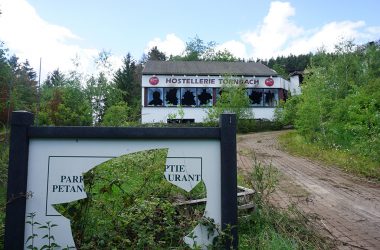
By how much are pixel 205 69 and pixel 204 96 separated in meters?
3.51

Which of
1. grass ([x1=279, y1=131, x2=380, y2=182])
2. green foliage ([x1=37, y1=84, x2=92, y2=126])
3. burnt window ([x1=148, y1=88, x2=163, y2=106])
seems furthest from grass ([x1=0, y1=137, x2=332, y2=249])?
burnt window ([x1=148, y1=88, x2=163, y2=106])

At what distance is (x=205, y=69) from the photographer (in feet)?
120

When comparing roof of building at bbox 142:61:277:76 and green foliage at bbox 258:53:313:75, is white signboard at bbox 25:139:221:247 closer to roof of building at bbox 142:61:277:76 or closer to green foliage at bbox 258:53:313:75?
roof of building at bbox 142:61:277:76

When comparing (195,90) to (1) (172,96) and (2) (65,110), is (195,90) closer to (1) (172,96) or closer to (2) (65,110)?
(1) (172,96)

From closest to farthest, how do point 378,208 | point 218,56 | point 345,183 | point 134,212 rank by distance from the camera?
1. point 134,212
2. point 378,208
3. point 345,183
4. point 218,56

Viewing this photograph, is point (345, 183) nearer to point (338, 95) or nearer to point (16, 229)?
point (16, 229)

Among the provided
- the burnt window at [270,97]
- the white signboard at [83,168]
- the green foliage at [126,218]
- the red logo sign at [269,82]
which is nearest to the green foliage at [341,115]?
the burnt window at [270,97]

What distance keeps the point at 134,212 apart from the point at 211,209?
0.88 metres

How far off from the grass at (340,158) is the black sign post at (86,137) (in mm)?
7478

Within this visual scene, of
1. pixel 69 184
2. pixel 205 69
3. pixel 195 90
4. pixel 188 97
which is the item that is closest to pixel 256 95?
pixel 205 69

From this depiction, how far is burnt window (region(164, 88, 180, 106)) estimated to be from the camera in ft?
110

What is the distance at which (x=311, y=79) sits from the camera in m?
19.4

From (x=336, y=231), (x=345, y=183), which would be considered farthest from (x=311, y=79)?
(x=336, y=231)

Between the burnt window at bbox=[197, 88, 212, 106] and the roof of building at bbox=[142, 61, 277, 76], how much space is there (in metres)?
1.52
